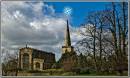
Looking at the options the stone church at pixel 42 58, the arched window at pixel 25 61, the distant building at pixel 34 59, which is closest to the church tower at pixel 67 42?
the stone church at pixel 42 58

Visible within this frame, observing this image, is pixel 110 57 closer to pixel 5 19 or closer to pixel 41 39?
pixel 41 39

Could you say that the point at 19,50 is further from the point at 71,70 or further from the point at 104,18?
the point at 104,18

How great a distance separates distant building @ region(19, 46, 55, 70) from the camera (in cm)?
355

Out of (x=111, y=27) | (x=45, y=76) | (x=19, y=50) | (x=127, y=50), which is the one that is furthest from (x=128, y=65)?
(x=19, y=50)

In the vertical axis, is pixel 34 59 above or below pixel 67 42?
below

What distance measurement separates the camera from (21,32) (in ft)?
11.7

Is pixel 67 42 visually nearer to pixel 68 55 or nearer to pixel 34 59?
pixel 68 55

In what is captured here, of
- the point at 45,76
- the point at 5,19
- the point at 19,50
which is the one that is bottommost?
the point at 45,76

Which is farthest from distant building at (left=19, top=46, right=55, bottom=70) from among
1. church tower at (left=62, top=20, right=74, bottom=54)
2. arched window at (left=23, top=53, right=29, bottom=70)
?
church tower at (left=62, top=20, right=74, bottom=54)

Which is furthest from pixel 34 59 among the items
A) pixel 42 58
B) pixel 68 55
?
pixel 68 55

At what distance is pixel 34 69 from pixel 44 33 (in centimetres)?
31

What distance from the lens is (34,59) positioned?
3.56m

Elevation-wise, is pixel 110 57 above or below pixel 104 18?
below

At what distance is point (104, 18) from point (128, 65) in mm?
438
